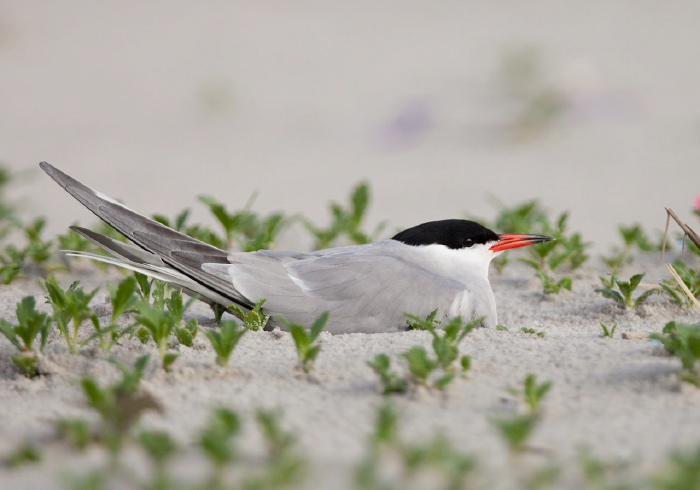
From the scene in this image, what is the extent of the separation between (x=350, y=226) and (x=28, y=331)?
7.52 ft

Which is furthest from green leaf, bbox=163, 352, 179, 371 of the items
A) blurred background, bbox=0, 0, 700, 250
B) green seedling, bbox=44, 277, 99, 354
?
blurred background, bbox=0, 0, 700, 250

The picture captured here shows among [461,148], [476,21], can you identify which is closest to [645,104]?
[461,148]

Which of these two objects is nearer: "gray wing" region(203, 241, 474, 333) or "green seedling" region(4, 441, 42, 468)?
"green seedling" region(4, 441, 42, 468)

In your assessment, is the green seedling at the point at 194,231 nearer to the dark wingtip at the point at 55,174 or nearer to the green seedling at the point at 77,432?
the dark wingtip at the point at 55,174

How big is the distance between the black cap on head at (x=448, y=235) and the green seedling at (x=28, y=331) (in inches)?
62.1

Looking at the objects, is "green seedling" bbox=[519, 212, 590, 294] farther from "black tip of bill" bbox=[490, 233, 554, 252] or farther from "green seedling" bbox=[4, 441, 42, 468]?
"green seedling" bbox=[4, 441, 42, 468]

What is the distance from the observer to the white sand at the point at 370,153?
7.18ft

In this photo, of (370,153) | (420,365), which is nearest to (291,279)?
(420,365)

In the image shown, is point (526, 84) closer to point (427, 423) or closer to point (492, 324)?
point (492, 324)

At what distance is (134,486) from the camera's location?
1.77 m

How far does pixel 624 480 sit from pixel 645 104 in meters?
7.46

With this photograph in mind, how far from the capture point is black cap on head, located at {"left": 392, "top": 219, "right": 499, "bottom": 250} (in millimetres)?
3662

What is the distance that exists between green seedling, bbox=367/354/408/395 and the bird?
85cm

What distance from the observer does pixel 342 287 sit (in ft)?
10.6
